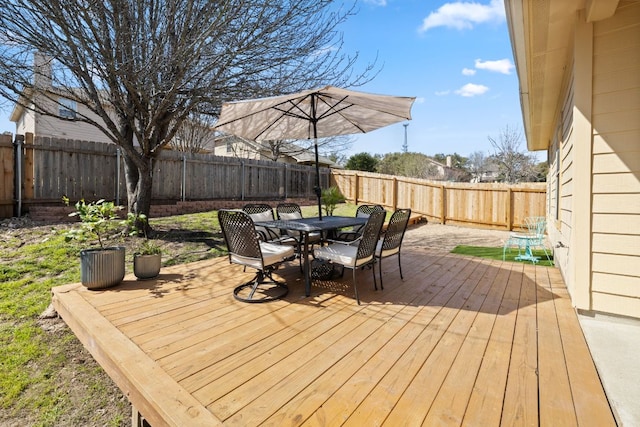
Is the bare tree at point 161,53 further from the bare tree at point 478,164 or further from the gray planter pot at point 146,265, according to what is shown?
the bare tree at point 478,164

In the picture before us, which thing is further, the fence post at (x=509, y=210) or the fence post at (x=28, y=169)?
the fence post at (x=509, y=210)

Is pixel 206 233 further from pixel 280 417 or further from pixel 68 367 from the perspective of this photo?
pixel 280 417

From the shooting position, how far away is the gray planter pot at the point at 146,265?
12.5 ft

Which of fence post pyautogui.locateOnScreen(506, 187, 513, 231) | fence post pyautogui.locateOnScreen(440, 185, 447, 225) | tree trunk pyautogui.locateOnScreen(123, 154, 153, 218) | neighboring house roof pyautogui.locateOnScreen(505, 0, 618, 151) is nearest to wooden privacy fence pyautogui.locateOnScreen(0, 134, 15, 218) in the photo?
tree trunk pyautogui.locateOnScreen(123, 154, 153, 218)

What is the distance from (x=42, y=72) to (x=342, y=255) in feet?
19.2

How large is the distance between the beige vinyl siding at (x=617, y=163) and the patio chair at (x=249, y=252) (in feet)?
10.0

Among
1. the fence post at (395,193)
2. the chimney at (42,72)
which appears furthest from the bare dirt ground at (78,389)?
the fence post at (395,193)

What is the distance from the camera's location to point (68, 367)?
8.55 feet

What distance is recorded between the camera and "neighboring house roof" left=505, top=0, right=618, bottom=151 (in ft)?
8.46

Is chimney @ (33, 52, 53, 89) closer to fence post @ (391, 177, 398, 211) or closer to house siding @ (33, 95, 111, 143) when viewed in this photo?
house siding @ (33, 95, 111, 143)

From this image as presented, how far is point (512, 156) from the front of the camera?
20.0 m

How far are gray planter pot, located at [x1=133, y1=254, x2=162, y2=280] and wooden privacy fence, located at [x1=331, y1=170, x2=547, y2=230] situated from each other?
978 centimetres

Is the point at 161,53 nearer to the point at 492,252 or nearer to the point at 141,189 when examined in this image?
the point at 141,189

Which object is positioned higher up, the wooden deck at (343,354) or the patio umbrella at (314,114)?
the patio umbrella at (314,114)
